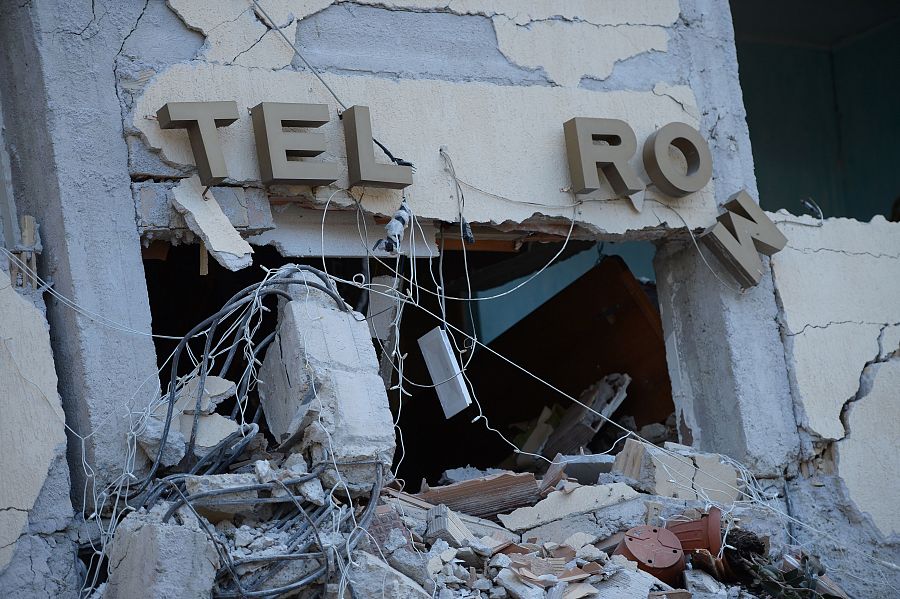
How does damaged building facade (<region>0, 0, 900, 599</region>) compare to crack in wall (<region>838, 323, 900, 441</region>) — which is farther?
crack in wall (<region>838, 323, 900, 441</region>)

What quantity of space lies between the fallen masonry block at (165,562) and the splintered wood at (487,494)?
5.50ft

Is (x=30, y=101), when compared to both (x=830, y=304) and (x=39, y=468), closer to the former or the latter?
(x=39, y=468)

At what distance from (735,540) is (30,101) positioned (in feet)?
11.7

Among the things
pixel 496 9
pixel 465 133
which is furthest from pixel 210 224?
pixel 496 9

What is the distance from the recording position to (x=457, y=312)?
8.84m

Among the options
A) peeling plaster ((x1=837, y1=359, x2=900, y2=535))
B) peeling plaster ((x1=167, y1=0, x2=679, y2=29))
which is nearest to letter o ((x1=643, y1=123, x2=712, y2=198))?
peeling plaster ((x1=167, y1=0, x2=679, y2=29))

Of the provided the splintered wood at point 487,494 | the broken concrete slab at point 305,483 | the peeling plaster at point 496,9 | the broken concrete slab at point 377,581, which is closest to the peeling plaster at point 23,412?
the broken concrete slab at point 305,483

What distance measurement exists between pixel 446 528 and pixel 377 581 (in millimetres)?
706

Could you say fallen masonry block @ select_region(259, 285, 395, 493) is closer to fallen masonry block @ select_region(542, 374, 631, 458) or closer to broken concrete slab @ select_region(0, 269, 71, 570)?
broken concrete slab @ select_region(0, 269, 71, 570)

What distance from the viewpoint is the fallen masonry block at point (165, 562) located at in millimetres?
3439

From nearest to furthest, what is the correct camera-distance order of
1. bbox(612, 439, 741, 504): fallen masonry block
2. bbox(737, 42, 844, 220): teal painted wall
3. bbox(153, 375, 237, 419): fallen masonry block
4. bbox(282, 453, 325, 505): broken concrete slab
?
bbox(282, 453, 325, 505): broken concrete slab → bbox(153, 375, 237, 419): fallen masonry block → bbox(612, 439, 741, 504): fallen masonry block → bbox(737, 42, 844, 220): teal painted wall

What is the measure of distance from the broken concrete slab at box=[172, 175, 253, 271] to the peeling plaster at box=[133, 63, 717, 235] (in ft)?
0.47

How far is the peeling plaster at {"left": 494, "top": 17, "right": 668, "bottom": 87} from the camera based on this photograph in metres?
5.64

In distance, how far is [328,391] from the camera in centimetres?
401
